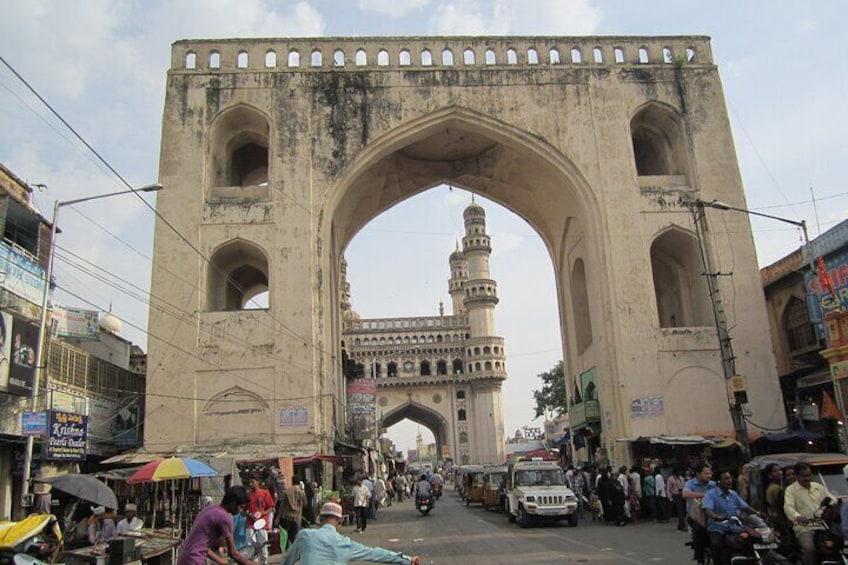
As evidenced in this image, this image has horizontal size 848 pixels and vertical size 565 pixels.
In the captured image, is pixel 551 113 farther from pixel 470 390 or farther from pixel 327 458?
pixel 470 390

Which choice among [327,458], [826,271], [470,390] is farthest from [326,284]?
[470,390]

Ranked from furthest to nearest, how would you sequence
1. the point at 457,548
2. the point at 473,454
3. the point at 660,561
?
the point at 473,454 → the point at 457,548 → the point at 660,561

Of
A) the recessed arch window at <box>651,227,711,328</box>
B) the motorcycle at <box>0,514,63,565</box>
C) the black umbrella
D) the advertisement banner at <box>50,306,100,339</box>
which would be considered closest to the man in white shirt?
the recessed arch window at <box>651,227,711,328</box>

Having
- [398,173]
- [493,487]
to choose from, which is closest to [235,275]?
[398,173]

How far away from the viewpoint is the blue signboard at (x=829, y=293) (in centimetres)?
1745

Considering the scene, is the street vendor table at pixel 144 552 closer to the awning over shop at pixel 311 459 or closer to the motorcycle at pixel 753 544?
the motorcycle at pixel 753 544

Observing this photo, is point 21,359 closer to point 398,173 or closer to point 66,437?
point 66,437

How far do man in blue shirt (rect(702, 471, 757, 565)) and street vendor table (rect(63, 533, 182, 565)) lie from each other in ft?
18.0

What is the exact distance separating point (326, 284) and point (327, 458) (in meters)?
5.06

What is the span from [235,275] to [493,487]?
33.4 ft

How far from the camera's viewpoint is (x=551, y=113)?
21453mm

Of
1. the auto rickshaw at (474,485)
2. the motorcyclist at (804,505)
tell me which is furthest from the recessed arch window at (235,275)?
the motorcyclist at (804,505)

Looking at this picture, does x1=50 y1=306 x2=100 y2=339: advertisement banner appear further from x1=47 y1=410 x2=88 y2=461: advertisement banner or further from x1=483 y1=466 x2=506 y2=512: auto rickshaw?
x1=483 y1=466 x2=506 y2=512: auto rickshaw

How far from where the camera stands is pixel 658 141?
2316 cm
